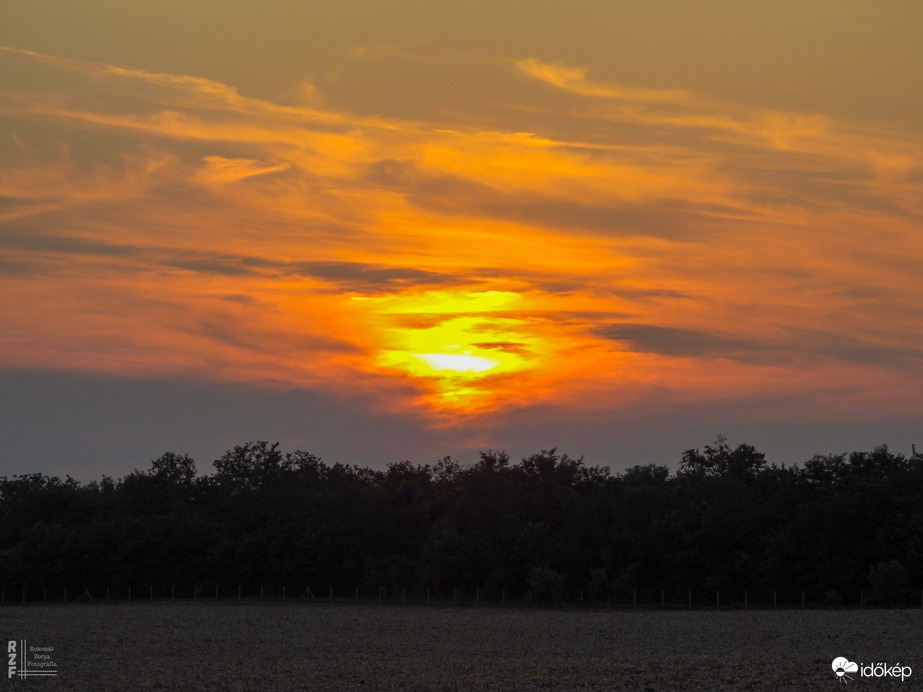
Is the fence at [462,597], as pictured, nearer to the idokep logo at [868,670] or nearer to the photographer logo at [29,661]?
the idokep logo at [868,670]

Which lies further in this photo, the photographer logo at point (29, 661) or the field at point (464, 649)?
the photographer logo at point (29, 661)

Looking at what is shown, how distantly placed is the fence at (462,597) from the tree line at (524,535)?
0.42 m

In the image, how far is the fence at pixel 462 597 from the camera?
60.3m

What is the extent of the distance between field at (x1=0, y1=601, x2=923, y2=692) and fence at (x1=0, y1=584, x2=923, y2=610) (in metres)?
7.86

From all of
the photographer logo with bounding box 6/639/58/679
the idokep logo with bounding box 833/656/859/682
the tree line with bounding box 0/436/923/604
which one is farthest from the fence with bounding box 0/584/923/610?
the photographer logo with bounding box 6/639/58/679

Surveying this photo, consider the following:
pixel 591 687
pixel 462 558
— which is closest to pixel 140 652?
pixel 591 687

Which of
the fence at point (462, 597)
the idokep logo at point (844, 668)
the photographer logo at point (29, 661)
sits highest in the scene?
the idokep logo at point (844, 668)

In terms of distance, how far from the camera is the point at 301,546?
74.1 m

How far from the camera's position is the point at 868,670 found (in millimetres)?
25453

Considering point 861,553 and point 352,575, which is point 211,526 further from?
point 861,553

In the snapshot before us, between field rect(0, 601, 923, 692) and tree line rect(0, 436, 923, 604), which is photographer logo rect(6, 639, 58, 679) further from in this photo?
tree line rect(0, 436, 923, 604)

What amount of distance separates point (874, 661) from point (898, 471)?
44364 mm

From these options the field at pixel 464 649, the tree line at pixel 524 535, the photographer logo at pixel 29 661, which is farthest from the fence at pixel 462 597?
the photographer logo at pixel 29 661

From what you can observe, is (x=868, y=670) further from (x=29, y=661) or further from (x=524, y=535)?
(x=524, y=535)
